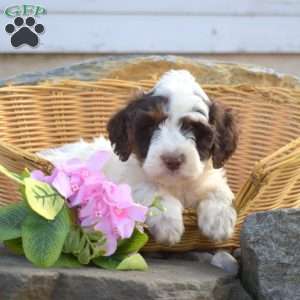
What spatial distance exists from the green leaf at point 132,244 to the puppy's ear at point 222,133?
0.64 meters

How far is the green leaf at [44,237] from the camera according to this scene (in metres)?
3.30

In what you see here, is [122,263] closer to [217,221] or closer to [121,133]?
[217,221]

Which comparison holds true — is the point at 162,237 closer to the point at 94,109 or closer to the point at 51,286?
the point at 51,286

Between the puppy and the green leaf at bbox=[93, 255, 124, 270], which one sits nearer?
the green leaf at bbox=[93, 255, 124, 270]

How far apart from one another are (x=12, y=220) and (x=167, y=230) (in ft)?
2.18

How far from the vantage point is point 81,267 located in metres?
3.45

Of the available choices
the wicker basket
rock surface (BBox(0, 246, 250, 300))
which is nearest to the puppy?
rock surface (BBox(0, 246, 250, 300))

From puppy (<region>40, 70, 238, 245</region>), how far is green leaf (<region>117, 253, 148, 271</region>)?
0.21 meters

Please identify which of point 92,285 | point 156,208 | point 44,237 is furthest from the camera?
point 156,208

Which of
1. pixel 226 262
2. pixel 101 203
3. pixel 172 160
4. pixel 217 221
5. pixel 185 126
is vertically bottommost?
pixel 226 262

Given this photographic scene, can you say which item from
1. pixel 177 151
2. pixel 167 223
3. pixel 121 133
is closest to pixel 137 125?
pixel 121 133

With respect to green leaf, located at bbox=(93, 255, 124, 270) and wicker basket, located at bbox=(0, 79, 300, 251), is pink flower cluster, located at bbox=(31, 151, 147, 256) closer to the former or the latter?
green leaf, located at bbox=(93, 255, 124, 270)

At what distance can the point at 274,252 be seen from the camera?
11.6ft

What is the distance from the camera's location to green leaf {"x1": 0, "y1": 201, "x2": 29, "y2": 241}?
3.42 m
